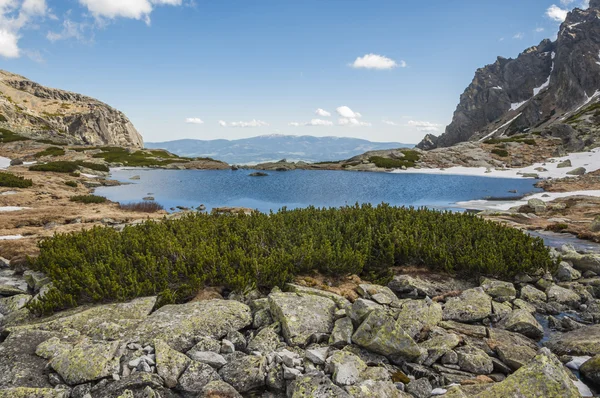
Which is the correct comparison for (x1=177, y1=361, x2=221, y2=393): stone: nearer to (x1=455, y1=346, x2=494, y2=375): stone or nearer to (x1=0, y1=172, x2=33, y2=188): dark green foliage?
(x1=455, y1=346, x2=494, y2=375): stone

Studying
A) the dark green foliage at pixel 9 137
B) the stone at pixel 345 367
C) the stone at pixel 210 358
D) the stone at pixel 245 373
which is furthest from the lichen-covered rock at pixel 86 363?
the dark green foliage at pixel 9 137

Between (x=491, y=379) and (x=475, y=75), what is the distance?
225625 millimetres

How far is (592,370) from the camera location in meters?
5.99

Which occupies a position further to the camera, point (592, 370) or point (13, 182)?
point (13, 182)

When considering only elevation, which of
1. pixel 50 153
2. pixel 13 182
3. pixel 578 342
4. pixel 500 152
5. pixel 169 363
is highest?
pixel 500 152

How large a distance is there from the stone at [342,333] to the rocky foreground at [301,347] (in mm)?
25

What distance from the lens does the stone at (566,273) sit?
1106cm

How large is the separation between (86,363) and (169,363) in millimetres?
1216

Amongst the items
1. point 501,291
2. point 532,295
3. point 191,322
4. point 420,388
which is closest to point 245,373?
point 191,322

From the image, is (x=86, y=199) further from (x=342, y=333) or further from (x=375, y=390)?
(x=375, y=390)

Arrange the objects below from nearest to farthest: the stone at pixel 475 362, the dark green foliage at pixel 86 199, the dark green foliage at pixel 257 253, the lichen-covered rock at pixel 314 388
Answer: the lichen-covered rock at pixel 314 388
the stone at pixel 475 362
the dark green foliage at pixel 257 253
the dark green foliage at pixel 86 199

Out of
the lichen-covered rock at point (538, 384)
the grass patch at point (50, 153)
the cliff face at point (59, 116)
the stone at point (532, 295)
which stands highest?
the cliff face at point (59, 116)

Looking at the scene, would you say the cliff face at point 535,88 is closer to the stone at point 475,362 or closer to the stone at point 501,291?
the stone at point 501,291

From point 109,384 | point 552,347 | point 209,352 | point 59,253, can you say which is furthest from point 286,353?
point 59,253
